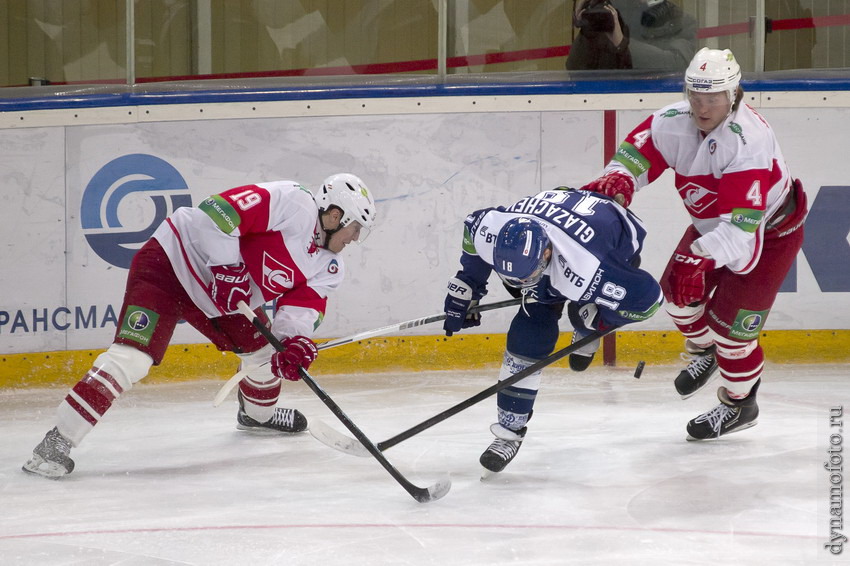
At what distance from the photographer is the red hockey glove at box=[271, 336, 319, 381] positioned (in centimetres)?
294

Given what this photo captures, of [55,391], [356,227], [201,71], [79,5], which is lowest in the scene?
[55,391]

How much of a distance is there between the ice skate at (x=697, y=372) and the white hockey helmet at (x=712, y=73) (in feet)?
3.10

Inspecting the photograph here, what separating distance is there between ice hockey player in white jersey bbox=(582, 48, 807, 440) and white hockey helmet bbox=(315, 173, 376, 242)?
2.31 feet

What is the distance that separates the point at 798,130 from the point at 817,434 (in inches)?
67.0

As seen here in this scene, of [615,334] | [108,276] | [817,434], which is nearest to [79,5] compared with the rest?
[108,276]

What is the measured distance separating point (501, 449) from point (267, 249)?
957mm

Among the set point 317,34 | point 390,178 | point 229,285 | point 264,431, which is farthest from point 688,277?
point 317,34

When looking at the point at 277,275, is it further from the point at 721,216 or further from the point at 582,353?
the point at 721,216

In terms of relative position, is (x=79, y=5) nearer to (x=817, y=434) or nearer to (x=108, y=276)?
(x=108, y=276)

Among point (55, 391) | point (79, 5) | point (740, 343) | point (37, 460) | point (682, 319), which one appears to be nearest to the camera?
point (37, 460)

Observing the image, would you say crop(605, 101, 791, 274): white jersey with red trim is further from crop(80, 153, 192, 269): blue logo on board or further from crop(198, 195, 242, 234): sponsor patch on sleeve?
crop(80, 153, 192, 269): blue logo on board

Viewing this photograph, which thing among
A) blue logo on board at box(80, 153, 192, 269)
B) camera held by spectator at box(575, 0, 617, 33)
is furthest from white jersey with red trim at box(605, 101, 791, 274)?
blue logo on board at box(80, 153, 192, 269)

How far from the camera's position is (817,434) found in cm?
346

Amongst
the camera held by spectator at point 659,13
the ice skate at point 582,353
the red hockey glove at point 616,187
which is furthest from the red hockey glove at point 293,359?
the camera held by spectator at point 659,13
